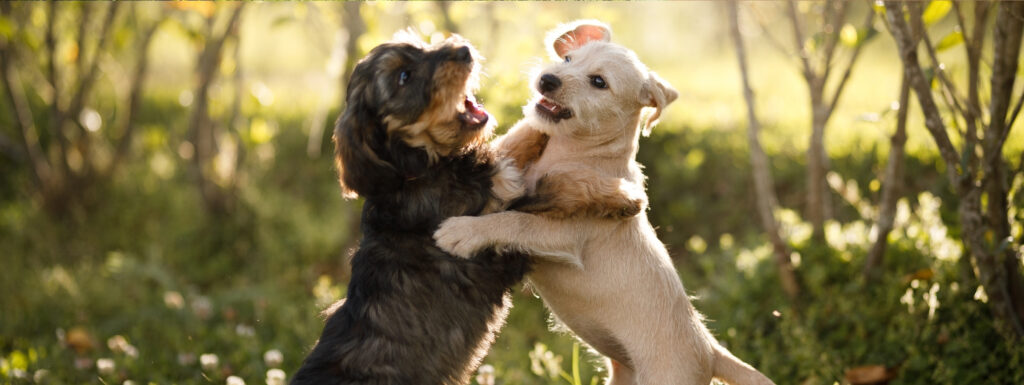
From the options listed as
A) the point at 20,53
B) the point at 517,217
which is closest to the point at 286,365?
the point at 517,217

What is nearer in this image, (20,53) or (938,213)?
(938,213)

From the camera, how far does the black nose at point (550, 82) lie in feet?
11.3

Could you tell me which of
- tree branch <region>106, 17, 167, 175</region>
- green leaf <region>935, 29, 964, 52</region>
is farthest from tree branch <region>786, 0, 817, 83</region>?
tree branch <region>106, 17, 167, 175</region>

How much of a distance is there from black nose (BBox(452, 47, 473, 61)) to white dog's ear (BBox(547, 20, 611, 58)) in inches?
27.1

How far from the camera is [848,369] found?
4.66m

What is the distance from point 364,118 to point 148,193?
257 inches

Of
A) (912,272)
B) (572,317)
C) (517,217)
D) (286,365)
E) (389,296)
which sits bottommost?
(286,365)

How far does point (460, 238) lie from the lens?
3.18 m

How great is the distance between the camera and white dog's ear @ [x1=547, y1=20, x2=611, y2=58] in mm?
3895

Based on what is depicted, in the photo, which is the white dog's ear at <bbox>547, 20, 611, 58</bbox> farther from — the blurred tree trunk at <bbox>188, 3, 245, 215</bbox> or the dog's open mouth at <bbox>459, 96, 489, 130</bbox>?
the blurred tree trunk at <bbox>188, 3, 245, 215</bbox>

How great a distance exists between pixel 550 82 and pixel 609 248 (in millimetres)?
711

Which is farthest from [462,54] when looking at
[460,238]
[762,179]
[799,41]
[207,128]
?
[207,128]

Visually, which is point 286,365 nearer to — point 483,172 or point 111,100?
point 483,172

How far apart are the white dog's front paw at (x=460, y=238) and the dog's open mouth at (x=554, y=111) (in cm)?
58
